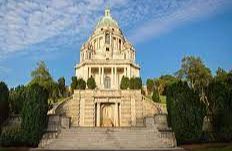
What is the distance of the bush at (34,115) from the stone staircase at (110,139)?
158 cm

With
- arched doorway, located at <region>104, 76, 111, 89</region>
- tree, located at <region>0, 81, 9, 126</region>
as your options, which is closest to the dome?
arched doorway, located at <region>104, 76, 111, 89</region>

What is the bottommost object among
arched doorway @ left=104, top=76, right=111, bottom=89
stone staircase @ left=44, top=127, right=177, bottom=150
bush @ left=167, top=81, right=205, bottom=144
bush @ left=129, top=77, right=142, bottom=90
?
stone staircase @ left=44, top=127, right=177, bottom=150

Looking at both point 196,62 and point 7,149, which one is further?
point 196,62

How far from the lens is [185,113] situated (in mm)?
28938

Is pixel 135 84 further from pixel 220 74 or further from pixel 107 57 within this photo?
pixel 107 57

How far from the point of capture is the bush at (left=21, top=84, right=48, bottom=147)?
28.9m

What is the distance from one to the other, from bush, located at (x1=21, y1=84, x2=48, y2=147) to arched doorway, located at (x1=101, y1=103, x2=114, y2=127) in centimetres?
1533

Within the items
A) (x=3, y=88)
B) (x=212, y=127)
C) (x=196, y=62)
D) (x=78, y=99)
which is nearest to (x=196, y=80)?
(x=196, y=62)

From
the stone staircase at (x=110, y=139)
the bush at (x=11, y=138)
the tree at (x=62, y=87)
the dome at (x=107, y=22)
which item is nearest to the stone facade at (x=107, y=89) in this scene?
the dome at (x=107, y=22)

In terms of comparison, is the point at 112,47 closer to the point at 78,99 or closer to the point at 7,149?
the point at 78,99

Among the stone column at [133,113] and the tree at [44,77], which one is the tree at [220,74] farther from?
the tree at [44,77]

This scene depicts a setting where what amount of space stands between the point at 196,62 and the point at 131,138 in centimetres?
3520

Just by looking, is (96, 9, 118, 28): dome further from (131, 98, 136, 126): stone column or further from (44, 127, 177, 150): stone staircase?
(44, 127, 177, 150): stone staircase

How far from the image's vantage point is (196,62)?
6216 cm
